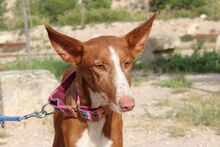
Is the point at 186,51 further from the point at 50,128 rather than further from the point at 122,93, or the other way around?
the point at 122,93

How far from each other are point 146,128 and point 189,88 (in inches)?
105

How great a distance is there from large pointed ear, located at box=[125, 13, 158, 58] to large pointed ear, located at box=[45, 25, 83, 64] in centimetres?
30

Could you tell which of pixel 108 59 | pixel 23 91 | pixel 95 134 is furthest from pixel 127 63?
pixel 23 91

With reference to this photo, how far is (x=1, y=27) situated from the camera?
28.8 m

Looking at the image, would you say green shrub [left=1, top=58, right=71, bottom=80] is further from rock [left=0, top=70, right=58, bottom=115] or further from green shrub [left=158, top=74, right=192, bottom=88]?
Result: rock [left=0, top=70, right=58, bottom=115]

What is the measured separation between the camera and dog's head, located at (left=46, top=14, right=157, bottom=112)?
10.0ft

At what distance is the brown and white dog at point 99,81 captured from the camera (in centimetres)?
311

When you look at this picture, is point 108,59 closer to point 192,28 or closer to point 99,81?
point 99,81

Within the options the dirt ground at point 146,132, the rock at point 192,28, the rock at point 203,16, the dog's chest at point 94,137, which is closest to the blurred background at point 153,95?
the dirt ground at point 146,132

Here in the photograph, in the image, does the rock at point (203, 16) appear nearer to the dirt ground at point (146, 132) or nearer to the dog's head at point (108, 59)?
the dirt ground at point (146, 132)

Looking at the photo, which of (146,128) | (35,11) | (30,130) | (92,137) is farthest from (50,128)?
(35,11)

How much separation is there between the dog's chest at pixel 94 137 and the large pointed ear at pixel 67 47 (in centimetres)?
43

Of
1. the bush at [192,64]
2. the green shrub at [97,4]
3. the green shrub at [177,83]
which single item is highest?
the green shrub at [177,83]

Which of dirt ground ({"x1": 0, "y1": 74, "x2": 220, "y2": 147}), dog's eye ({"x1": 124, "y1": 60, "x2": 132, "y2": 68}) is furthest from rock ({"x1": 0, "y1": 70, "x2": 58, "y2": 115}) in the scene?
dog's eye ({"x1": 124, "y1": 60, "x2": 132, "y2": 68})
